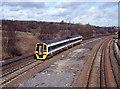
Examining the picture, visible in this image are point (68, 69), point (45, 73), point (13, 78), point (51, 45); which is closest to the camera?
point (13, 78)

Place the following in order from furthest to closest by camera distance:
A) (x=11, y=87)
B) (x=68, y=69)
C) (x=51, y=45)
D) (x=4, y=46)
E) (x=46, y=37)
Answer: (x=46, y=37)
(x=4, y=46)
(x=51, y=45)
(x=68, y=69)
(x=11, y=87)

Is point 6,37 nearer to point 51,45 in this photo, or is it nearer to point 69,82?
point 51,45

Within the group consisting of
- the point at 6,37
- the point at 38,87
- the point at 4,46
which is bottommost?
the point at 38,87

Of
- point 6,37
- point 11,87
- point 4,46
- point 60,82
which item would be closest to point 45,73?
point 60,82

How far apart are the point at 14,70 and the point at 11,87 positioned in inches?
164

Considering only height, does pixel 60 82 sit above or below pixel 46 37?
below

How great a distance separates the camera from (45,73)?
14062 millimetres

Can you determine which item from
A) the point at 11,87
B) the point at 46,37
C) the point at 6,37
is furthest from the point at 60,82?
→ the point at 46,37

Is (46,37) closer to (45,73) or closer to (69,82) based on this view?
(45,73)

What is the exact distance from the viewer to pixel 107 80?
12.4m

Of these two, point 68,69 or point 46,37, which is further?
point 46,37

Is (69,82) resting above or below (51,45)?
below

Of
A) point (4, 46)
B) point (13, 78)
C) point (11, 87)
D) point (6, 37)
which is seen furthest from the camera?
point (6, 37)

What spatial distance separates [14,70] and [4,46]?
1167 cm
